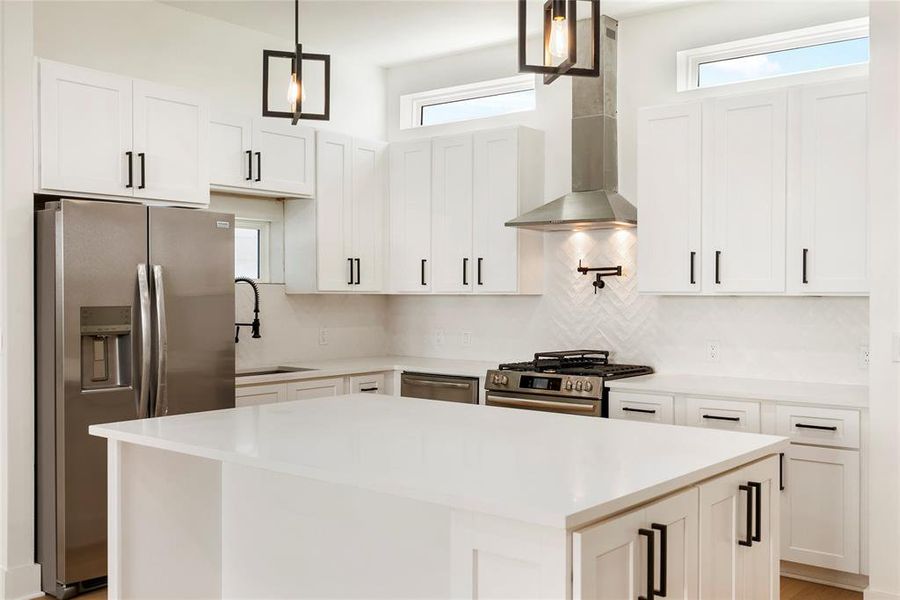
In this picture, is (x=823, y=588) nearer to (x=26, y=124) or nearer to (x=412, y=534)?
(x=412, y=534)

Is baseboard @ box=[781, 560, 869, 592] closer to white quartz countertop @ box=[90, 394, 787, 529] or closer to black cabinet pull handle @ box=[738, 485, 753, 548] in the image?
white quartz countertop @ box=[90, 394, 787, 529]

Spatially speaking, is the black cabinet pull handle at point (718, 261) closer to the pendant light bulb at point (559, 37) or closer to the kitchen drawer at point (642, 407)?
the kitchen drawer at point (642, 407)

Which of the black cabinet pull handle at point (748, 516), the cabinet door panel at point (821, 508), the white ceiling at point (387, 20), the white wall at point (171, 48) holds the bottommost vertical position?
the cabinet door panel at point (821, 508)

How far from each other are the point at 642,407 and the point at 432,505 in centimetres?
219

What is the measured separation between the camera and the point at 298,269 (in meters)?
5.82

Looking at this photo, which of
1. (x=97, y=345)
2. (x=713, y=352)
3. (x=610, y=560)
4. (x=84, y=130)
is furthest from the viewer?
(x=713, y=352)

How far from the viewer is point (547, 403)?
4805 mm

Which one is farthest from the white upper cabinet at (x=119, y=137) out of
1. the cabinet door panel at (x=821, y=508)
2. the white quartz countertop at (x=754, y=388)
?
the cabinet door panel at (x=821, y=508)

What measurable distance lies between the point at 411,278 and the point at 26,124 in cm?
275

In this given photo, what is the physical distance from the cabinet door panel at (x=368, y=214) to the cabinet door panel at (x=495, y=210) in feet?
2.58

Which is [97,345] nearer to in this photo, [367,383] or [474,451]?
[367,383]

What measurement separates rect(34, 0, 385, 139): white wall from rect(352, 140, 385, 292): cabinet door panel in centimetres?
31

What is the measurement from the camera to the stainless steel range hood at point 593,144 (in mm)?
5109

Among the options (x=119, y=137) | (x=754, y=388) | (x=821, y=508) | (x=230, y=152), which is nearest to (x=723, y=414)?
(x=754, y=388)
